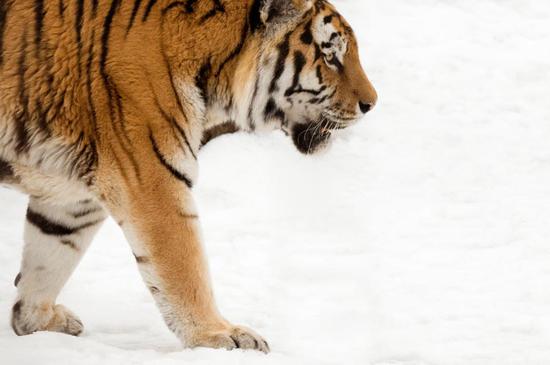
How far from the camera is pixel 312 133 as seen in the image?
3369mm

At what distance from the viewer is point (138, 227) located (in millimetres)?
2977

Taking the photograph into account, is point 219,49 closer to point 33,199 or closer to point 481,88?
point 33,199

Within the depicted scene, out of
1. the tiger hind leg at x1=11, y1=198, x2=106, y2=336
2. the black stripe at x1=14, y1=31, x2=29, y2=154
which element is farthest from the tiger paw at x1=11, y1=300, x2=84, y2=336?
the black stripe at x1=14, y1=31, x2=29, y2=154

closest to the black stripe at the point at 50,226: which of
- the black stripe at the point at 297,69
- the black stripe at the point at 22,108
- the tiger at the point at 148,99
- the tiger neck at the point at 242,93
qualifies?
the tiger at the point at 148,99

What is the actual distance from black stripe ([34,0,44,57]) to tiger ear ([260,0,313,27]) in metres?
0.64

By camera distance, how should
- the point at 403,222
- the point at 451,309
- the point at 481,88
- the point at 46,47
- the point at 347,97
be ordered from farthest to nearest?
the point at 481,88
the point at 403,222
the point at 451,309
the point at 347,97
the point at 46,47

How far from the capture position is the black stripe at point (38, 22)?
296cm

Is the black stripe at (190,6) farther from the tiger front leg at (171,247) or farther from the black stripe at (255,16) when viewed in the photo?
the tiger front leg at (171,247)

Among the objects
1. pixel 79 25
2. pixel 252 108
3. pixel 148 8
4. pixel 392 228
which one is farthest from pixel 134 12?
pixel 392 228

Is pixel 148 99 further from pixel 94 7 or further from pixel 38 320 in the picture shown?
pixel 38 320

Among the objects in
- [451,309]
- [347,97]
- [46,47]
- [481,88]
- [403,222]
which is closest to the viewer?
[46,47]

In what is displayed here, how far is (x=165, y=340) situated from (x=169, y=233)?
0.62m

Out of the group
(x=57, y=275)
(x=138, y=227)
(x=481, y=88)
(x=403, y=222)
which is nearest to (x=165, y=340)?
(x=57, y=275)

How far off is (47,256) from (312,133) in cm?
96
